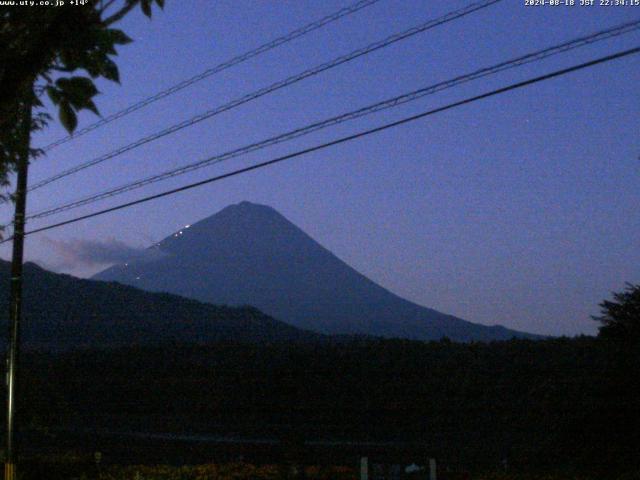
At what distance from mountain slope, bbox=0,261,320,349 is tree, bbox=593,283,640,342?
245 feet

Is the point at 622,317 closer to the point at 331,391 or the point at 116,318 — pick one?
the point at 331,391

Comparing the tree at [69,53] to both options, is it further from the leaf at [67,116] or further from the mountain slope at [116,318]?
the mountain slope at [116,318]

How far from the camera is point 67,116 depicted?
20.1ft

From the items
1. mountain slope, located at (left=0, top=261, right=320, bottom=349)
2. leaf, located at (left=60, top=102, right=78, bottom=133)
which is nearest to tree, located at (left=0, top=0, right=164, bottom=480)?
leaf, located at (left=60, top=102, right=78, bottom=133)

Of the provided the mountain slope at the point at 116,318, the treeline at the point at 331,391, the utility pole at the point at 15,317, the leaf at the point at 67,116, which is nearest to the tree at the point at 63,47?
the leaf at the point at 67,116

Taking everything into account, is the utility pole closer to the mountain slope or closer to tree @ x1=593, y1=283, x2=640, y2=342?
tree @ x1=593, y1=283, x2=640, y2=342

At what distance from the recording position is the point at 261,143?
13.5m

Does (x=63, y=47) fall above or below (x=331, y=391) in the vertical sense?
above

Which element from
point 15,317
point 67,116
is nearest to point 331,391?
point 15,317

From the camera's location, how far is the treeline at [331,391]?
34.9 metres

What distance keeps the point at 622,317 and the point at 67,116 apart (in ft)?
36.0

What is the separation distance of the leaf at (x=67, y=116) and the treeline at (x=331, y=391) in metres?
15.9

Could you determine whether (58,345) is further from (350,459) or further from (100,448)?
(350,459)

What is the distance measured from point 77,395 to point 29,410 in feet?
119
